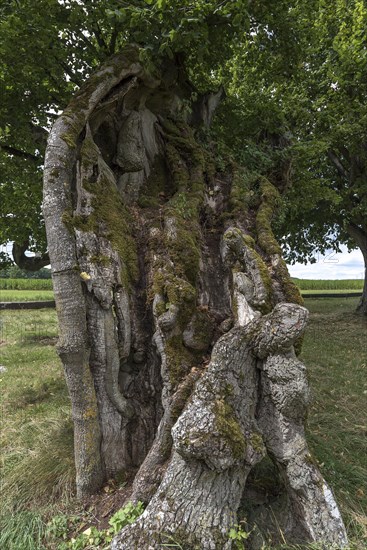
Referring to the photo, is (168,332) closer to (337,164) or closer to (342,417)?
(342,417)

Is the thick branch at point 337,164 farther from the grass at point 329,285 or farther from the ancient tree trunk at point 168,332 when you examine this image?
the grass at point 329,285

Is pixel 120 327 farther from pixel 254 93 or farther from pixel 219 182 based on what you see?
pixel 254 93

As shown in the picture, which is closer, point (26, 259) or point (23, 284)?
point (26, 259)

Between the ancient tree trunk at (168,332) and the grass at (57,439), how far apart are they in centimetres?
49

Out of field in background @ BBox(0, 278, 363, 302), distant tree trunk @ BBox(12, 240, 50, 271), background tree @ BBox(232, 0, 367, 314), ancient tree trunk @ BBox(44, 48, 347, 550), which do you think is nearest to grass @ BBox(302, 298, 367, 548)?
ancient tree trunk @ BBox(44, 48, 347, 550)

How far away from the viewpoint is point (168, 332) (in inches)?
141

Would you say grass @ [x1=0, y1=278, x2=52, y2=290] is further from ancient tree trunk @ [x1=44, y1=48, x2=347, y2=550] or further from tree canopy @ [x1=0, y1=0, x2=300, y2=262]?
ancient tree trunk @ [x1=44, y1=48, x2=347, y2=550]

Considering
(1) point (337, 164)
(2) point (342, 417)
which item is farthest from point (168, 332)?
(1) point (337, 164)

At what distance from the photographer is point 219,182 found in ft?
18.9

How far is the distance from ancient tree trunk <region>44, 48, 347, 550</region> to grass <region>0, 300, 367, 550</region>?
0.49 m

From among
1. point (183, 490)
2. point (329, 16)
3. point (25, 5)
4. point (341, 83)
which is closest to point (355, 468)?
point (183, 490)

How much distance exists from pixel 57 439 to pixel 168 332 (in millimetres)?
2533

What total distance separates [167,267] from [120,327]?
830mm

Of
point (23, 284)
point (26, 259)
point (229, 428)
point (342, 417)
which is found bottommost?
point (342, 417)
